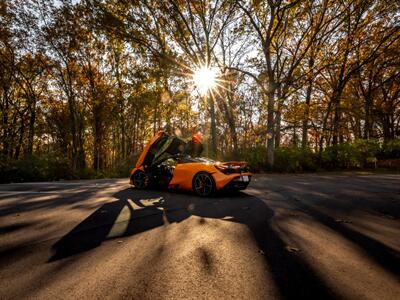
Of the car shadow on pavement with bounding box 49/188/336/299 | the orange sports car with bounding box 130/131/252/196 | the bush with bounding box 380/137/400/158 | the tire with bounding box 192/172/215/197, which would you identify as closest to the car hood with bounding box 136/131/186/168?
the orange sports car with bounding box 130/131/252/196

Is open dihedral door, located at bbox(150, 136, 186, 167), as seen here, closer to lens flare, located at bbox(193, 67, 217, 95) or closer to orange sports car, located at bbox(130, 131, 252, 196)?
orange sports car, located at bbox(130, 131, 252, 196)

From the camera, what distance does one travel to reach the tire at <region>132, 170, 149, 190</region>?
6.63 metres

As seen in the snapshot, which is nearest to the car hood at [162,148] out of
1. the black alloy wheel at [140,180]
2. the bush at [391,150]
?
the black alloy wheel at [140,180]

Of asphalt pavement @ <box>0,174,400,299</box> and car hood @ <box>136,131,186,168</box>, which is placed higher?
car hood @ <box>136,131,186,168</box>

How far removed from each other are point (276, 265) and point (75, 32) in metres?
19.5

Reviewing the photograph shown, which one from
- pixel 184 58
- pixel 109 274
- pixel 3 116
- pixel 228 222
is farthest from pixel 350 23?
pixel 3 116

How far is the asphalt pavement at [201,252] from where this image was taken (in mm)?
1572

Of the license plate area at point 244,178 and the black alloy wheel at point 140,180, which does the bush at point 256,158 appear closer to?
the license plate area at point 244,178

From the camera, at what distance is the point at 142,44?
44.7 feet

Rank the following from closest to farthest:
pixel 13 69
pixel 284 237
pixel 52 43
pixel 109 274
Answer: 1. pixel 109 274
2. pixel 284 237
3. pixel 52 43
4. pixel 13 69

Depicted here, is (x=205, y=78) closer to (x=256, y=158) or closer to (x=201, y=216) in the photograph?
(x=256, y=158)

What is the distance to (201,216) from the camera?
3627 mm

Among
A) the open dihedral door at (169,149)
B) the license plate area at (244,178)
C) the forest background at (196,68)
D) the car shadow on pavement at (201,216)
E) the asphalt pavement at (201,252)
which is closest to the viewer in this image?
the asphalt pavement at (201,252)

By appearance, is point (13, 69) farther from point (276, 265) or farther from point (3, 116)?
point (276, 265)
